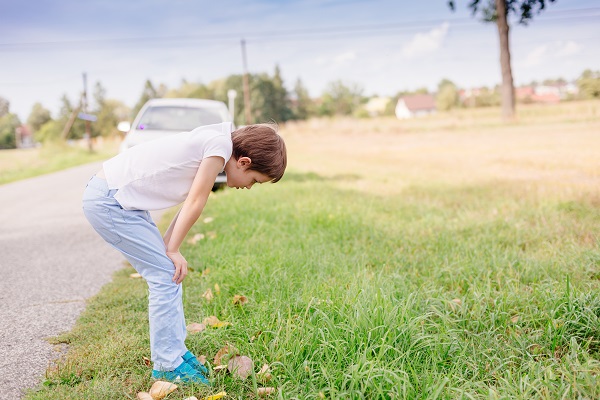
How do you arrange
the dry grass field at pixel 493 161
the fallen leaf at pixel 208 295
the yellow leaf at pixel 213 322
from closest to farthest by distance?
the yellow leaf at pixel 213 322
the fallen leaf at pixel 208 295
the dry grass field at pixel 493 161

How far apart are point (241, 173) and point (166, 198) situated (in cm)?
Answer: 35

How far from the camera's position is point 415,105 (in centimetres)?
9562

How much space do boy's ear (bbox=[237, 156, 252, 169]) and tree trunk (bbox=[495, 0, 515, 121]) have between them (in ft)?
79.3

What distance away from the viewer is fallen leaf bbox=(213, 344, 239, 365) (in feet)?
7.51

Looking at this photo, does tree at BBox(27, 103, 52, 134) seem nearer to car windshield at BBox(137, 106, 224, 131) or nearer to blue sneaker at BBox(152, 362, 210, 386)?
car windshield at BBox(137, 106, 224, 131)

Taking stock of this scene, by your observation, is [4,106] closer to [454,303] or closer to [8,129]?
[8,129]

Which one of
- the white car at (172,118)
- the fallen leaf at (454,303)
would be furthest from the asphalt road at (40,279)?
the fallen leaf at (454,303)

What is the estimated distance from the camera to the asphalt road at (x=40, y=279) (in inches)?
96.2

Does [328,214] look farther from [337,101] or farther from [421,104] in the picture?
[421,104]

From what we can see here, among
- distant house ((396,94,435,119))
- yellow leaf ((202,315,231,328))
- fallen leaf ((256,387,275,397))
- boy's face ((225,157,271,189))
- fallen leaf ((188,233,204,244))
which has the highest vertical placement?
distant house ((396,94,435,119))

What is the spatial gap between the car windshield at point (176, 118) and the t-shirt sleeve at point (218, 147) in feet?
20.0

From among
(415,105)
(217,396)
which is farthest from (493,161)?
(415,105)

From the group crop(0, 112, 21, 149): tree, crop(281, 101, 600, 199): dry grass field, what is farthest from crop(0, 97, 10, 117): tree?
crop(281, 101, 600, 199): dry grass field

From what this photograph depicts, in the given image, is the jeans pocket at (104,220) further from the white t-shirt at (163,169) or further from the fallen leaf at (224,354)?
the fallen leaf at (224,354)
